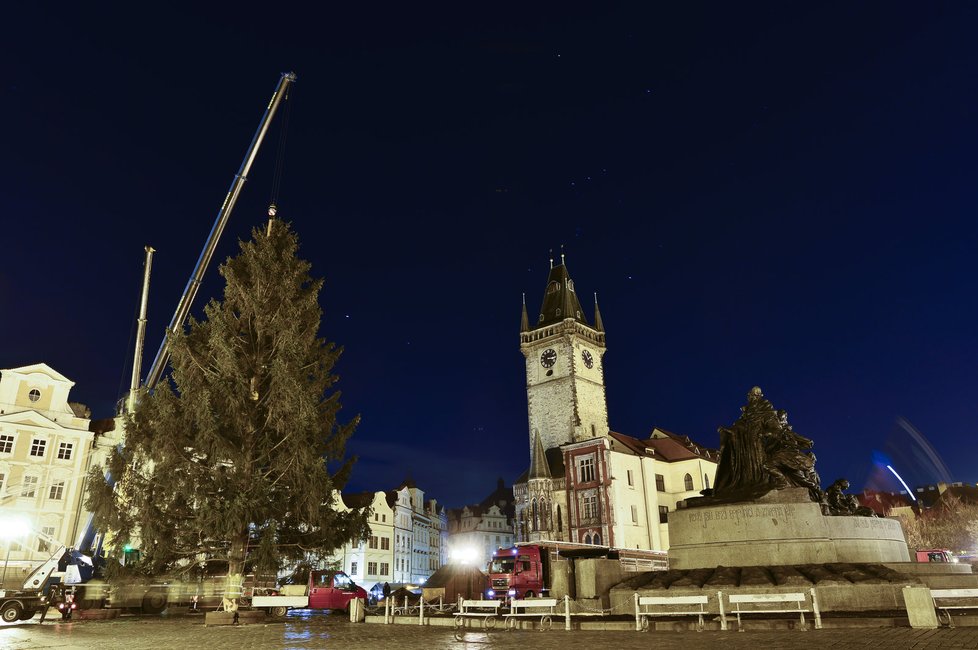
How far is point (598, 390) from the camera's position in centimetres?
8088

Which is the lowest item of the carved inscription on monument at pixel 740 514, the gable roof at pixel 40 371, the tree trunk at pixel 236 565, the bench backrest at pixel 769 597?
the bench backrest at pixel 769 597

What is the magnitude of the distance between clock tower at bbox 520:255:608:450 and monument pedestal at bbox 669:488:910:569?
54.6 m

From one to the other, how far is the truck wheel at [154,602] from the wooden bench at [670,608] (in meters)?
20.4

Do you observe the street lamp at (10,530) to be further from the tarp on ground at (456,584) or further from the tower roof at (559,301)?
the tower roof at (559,301)

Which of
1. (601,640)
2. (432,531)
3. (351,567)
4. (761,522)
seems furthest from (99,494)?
(432,531)

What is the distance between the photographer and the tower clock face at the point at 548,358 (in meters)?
80.4

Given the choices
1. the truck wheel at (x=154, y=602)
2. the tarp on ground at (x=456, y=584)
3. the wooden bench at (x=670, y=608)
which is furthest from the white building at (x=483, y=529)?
the wooden bench at (x=670, y=608)

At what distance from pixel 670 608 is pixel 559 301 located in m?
71.0

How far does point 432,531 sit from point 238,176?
5720 centimetres

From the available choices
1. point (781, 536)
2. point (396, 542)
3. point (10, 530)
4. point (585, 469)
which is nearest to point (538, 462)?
point (585, 469)

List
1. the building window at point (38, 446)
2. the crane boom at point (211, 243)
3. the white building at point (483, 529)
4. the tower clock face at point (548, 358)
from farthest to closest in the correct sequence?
the white building at point (483, 529)
the tower clock face at point (548, 358)
the crane boom at point (211, 243)
the building window at point (38, 446)

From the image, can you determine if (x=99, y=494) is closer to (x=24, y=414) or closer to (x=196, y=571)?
(x=196, y=571)

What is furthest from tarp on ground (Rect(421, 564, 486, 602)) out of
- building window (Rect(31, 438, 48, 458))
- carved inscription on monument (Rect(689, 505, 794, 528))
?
building window (Rect(31, 438, 48, 458))

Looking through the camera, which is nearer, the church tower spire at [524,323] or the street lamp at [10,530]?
the street lamp at [10,530]
